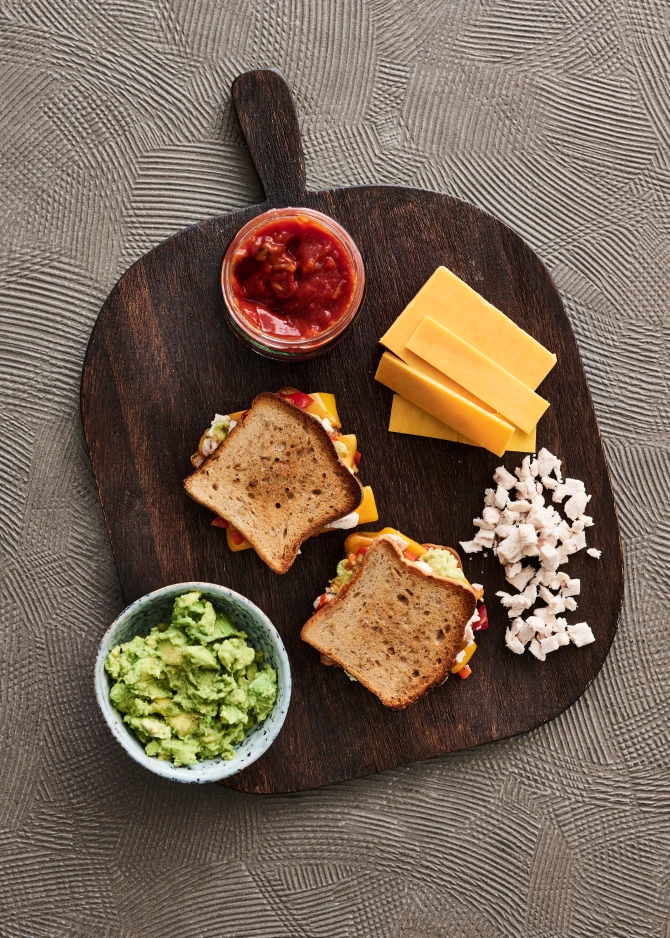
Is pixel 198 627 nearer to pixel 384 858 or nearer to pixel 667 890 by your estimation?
pixel 384 858

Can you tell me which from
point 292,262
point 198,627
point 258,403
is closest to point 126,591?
point 198,627

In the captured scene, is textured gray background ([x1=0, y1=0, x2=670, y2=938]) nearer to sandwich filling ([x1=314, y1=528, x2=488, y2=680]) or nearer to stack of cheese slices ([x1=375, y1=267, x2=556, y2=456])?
stack of cheese slices ([x1=375, y1=267, x2=556, y2=456])

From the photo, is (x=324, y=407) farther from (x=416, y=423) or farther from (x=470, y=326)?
(x=470, y=326)

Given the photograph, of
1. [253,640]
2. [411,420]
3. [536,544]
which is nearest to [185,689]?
[253,640]

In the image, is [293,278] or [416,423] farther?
[416,423]

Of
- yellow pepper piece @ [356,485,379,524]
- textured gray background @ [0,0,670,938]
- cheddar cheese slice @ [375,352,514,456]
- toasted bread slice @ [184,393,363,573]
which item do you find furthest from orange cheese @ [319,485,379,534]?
textured gray background @ [0,0,670,938]

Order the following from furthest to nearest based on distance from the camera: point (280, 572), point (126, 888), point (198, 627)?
point (126, 888)
point (280, 572)
point (198, 627)
